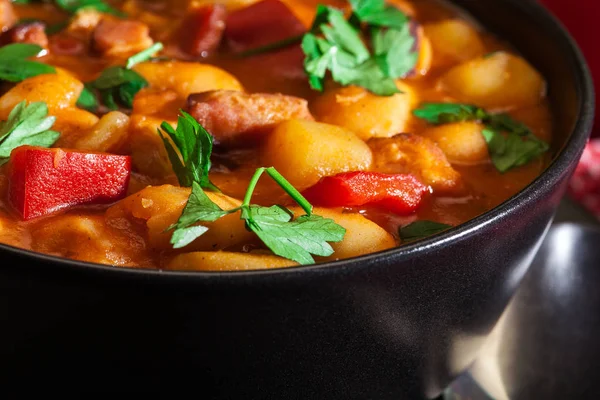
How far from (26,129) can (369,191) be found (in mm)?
840

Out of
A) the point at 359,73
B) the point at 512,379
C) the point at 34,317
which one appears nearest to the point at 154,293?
the point at 34,317

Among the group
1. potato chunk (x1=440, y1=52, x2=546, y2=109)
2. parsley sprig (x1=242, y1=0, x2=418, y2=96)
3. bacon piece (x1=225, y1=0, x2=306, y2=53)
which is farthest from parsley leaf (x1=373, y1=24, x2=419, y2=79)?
bacon piece (x1=225, y1=0, x2=306, y2=53)

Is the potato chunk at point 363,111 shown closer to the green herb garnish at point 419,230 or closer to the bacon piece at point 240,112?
the bacon piece at point 240,112

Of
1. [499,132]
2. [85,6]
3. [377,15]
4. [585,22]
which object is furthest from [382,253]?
[585,22]

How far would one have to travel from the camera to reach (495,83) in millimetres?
2512

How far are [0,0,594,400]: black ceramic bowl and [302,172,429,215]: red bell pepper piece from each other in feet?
0.97

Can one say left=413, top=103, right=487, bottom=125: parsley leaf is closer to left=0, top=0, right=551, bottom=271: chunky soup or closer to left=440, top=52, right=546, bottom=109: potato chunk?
left=0, top=0, right=551, bottom=271: chunky soup

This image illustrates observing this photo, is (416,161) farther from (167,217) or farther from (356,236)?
(167,217)

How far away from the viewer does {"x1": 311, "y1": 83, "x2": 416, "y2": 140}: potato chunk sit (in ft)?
7.39

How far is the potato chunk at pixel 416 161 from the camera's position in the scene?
2075 millimetres

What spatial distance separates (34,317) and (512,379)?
1446 mm

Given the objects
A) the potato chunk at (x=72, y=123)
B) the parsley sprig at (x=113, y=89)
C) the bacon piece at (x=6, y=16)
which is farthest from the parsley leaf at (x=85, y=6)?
the potato chunk at (x=72, y=123)

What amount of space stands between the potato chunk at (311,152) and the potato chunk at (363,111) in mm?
130

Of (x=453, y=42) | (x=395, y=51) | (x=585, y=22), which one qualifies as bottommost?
(x=585, y=22)
